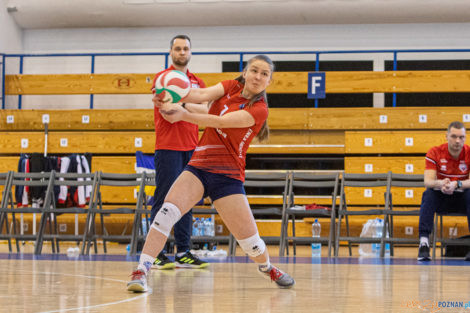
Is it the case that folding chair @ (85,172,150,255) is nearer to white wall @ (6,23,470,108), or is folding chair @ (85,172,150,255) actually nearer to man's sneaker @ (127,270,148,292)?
man's sneaker @ (127,270,148,292)

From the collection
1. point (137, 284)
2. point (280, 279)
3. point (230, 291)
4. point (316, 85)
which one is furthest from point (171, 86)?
point (316, 85)

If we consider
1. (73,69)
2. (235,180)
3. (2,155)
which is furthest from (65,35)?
(235,180)

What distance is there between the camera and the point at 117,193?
11.6 m

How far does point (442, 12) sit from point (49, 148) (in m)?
7.98

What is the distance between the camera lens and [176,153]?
531cm

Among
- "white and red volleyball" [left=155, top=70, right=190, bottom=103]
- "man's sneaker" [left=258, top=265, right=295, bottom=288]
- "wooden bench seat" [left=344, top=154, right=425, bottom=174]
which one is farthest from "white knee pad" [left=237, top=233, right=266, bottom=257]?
"wooden bench seat" [left=344, top=154, right=425, bottom=174]

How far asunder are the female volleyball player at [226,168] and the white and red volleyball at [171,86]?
336mm

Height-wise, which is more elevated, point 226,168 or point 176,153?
point 176,153

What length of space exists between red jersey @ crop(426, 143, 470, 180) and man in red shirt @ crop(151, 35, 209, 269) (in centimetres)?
324

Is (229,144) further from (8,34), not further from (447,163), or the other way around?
(8,34)

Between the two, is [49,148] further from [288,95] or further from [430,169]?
[430,169]

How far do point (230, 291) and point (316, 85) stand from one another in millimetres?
8493

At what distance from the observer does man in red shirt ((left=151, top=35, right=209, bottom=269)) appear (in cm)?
524

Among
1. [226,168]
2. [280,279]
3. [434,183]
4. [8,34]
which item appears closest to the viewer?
[226,168]
